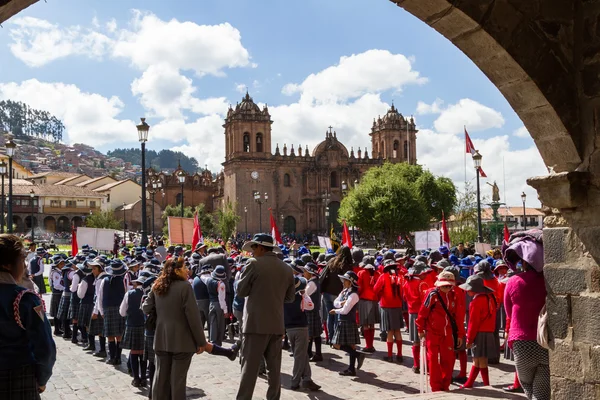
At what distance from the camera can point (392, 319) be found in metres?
9.85

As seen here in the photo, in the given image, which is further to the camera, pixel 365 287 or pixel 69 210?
pixel 69 210

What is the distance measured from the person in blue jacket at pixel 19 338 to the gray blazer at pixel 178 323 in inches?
84.8

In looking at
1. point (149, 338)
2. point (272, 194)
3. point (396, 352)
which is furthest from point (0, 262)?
point (272, 194)

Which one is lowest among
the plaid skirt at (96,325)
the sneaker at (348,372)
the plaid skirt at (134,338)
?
the sneaker at (348,372)

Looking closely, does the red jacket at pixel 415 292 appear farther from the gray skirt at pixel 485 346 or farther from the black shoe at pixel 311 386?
the black shoe at pixel 311 386

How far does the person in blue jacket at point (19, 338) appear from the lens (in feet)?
12.2

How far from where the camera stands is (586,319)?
457 cm

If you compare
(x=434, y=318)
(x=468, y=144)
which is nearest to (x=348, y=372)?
(x=434, y=318)

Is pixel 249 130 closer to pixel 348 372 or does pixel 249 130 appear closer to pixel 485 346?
pixel 348 372

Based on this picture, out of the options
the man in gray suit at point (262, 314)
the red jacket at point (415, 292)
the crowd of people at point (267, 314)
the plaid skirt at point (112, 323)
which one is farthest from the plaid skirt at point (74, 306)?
the red jacket at point (415, 292)

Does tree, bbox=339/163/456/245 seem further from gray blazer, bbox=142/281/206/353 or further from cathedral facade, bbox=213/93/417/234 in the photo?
gray blazer, bbox=142/281/206/353

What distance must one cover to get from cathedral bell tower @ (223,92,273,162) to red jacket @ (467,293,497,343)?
6829 cm

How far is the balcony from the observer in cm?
8031

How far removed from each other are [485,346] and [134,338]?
15.8 feet
